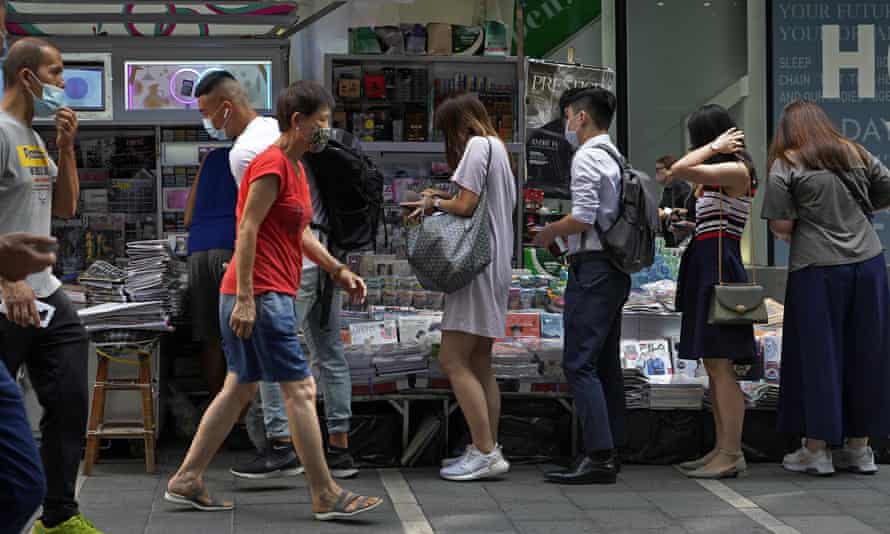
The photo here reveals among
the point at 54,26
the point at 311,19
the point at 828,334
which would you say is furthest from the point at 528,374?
the point at 54,26

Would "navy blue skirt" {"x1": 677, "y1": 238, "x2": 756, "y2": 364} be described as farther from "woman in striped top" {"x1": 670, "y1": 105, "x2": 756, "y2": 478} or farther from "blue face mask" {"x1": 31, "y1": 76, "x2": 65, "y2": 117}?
"blue face mask" {"x1": 31, "y1": 76, "x2": 65, "y2": 117}

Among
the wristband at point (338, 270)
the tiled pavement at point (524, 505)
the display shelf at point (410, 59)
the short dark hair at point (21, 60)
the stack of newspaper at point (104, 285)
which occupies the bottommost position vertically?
the tiled pavement at point (524, 505)

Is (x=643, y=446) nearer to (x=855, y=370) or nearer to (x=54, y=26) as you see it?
(x=855, y=370)

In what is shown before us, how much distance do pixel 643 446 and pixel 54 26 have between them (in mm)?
4064

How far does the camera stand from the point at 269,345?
532 cm

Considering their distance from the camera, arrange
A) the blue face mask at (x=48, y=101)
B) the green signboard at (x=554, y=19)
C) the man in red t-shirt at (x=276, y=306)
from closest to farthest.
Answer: the blue face mask at (x=48, y=101) < the man in red t-shirt at (x=276, y=306) < the green signboard at (x=554, y=19)

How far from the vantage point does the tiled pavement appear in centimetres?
545

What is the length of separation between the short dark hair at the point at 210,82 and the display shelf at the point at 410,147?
2.04 m

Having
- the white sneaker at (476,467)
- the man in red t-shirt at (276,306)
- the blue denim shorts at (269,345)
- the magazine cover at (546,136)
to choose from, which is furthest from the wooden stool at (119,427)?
the magazine cover at (546,136)

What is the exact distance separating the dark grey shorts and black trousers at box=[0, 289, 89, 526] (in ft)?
6.88

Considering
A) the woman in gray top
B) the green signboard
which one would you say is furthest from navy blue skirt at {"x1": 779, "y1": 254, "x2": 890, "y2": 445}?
the green signboard

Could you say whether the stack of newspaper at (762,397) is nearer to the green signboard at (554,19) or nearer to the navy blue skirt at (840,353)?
the navy blue skirt at (840,353)

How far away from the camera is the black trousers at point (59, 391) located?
477cm

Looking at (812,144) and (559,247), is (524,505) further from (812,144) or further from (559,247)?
(812,144)
